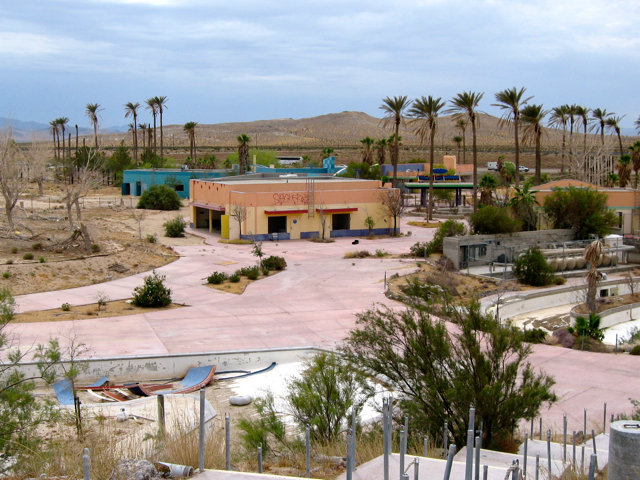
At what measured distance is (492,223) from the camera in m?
37.5

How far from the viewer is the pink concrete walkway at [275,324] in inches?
703

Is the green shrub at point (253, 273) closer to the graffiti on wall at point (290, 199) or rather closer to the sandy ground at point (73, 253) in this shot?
the sandy ground at point (73, 253)

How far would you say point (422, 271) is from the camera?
111ft

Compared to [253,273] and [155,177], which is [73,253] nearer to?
[253,273]

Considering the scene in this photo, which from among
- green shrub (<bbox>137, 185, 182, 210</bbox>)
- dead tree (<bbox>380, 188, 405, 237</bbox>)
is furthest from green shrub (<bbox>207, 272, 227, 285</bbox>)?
green shrub (<bbox>137, 185, 182, 210</bbox>)

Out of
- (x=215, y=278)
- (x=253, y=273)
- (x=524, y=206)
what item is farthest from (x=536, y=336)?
(x=524, y=206)

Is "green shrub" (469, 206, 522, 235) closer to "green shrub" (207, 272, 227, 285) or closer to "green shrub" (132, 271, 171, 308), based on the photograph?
"green shrub" (207, 272, 227, 285)

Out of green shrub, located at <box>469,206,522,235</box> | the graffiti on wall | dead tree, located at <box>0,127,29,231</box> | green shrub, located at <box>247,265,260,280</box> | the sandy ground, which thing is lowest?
green shrub, located at <box>247,265,260,280</box>

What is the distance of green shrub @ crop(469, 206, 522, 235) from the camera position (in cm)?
3756

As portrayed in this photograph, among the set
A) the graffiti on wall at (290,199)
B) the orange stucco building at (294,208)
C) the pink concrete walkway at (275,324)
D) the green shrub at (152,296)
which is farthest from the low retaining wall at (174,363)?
the graffiti on wall at (290,199)

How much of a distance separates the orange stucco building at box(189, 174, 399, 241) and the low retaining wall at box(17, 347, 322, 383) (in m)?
25.8

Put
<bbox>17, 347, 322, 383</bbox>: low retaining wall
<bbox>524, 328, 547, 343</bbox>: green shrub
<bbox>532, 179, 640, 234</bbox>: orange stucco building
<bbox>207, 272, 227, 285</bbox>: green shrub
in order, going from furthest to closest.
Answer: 1. <bbox>532, 179, 640, 234</bbox>: orange stucco building
2. <bbox>207, 272, 227, 285</bbox>: green shrub
3. <bbox>524, 328, 547, 343</bbox>: green shrub
4. <bbox>17, 347, 322, 383</bbox>: low retaining wall

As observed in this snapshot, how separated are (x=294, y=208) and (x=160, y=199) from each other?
20308mm

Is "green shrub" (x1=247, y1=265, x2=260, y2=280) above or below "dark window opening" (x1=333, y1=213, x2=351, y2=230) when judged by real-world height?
below
